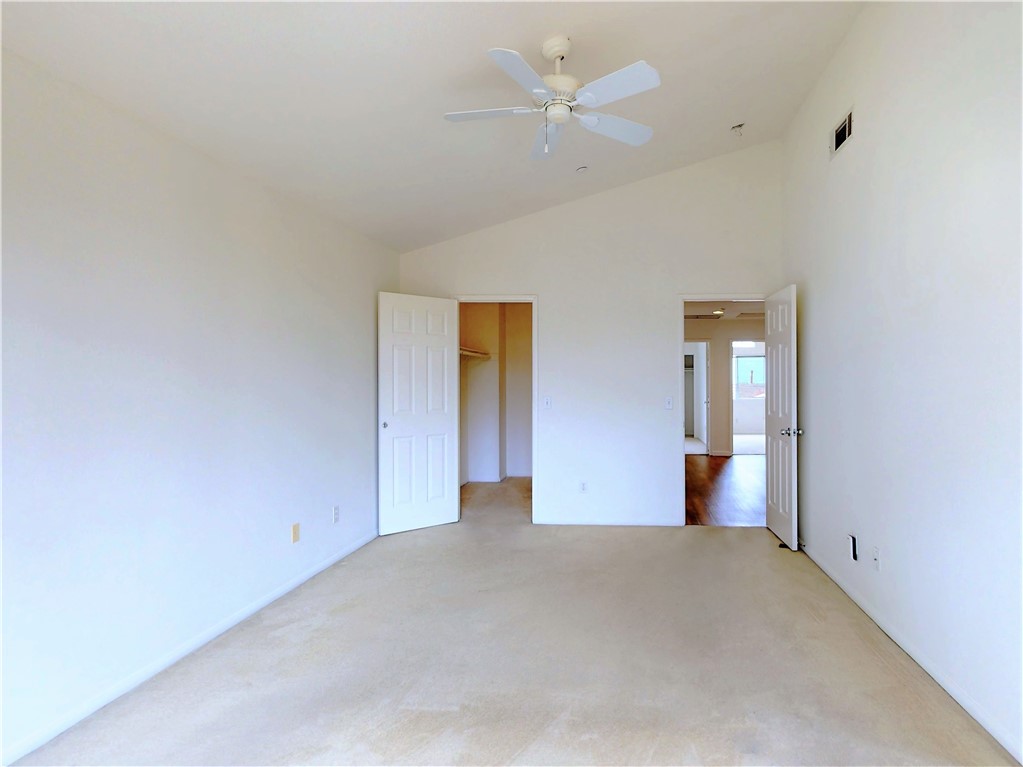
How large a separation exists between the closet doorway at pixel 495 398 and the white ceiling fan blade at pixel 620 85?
11.9ft

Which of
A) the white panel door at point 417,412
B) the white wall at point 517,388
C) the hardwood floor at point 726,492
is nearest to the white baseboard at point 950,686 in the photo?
the hardwood floor at point 726,492

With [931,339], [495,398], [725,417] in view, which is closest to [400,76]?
[931,339]

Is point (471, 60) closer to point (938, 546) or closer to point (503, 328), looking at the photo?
point (938, 546)

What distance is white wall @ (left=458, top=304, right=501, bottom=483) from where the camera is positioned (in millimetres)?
6051

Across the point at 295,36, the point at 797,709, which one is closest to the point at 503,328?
A: the point at 295,36

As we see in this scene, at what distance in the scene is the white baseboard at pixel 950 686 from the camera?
1658 millimetres

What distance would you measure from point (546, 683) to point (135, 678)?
1726 mm

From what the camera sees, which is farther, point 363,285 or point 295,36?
point 363,285

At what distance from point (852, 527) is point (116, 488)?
3735 millimetres

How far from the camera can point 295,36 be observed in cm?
184

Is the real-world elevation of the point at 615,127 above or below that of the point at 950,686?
above

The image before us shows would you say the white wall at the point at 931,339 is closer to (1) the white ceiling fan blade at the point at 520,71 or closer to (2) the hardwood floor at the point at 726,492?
(2) the hardwood floor at the point at 726,492

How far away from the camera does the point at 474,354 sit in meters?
5.57

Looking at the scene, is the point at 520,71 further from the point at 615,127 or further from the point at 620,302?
the point at 620,302
